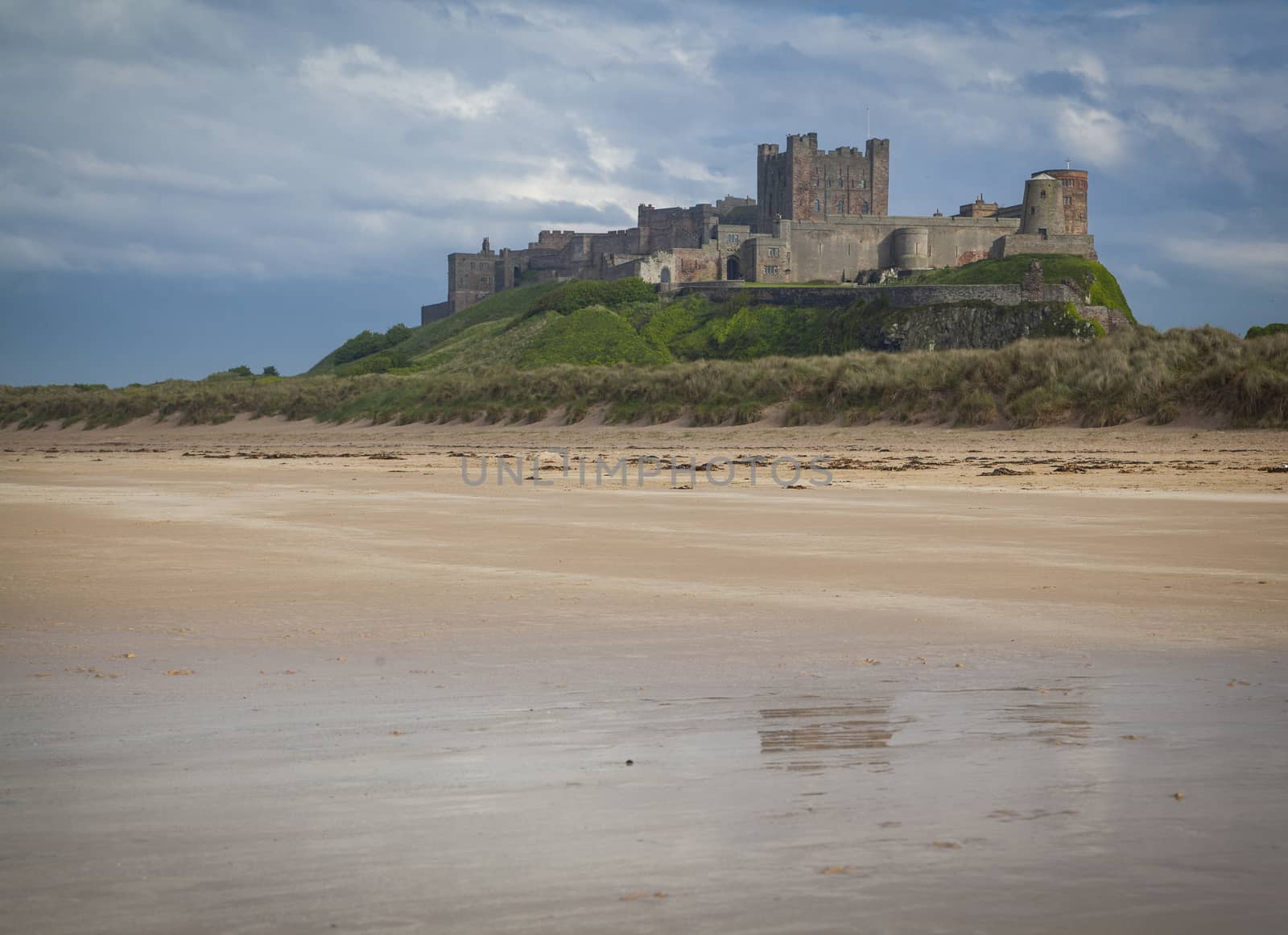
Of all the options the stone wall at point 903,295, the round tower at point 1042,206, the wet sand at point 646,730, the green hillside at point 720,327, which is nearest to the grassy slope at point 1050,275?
the green hillside at point 720,327

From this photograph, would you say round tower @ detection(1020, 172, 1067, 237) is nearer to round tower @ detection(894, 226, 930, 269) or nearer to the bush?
round tower @ detection(894, 226, 930, 269)

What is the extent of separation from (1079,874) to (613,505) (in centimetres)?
1054

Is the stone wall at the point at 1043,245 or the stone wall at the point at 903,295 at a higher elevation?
the stone wall at the point at 1043,245

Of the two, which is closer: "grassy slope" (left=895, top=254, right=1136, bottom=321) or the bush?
the bush

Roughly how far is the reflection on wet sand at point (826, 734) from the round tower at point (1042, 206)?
82.0 metres

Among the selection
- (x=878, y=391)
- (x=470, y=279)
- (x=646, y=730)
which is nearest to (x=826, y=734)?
(x=646, y=730)

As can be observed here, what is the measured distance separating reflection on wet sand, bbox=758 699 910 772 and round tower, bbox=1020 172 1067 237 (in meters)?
82.0

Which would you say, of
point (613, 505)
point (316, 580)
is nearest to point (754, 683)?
point (316, 580)

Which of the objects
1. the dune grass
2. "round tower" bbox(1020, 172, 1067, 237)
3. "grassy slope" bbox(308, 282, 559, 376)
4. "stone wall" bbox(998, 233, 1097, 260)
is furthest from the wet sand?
"grassy slope" bbox(308, 282, 559, 376)

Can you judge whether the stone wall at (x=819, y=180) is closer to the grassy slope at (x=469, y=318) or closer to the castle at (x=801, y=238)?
the castle at (x=801, y=238)

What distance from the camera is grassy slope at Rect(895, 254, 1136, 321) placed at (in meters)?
65.2

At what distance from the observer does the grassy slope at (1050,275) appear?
2566 inches

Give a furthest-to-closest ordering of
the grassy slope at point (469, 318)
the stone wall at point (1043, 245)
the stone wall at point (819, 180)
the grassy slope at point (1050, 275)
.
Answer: the stone wall at point (819, 180), the grassy slope at point (469, 318), the stone wall at point (1043, 245), the grassy slope at point (1050, 275)

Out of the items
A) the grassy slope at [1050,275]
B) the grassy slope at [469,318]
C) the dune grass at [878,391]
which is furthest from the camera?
the grassy slope at [469,318]
